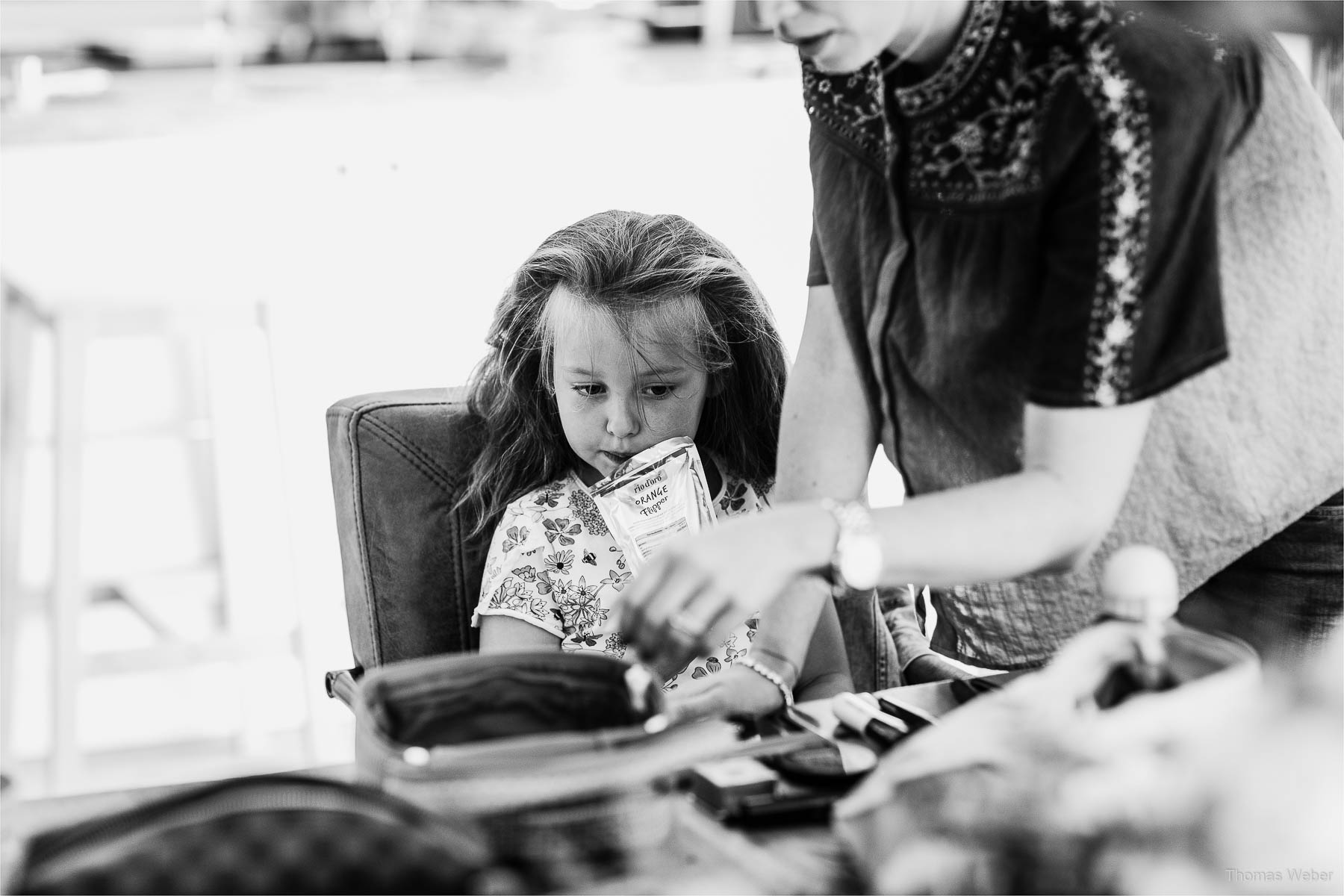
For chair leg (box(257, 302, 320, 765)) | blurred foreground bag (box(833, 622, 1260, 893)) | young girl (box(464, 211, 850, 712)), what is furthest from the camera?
chair leg (box(257, 302, 320, 765))

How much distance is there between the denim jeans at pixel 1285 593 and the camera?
3.72ft

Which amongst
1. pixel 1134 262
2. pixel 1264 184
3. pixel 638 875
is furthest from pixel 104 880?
pixel 1264 184

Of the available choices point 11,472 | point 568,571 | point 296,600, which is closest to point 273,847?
point 568,571

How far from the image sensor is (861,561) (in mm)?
880

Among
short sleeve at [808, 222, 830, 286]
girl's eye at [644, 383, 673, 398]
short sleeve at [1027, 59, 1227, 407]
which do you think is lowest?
short sleeve at [1027, 59, 1227, 407]

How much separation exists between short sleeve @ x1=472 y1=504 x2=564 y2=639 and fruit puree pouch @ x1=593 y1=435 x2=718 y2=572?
0.15 meters

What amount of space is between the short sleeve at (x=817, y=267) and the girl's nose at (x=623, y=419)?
0.40 metres

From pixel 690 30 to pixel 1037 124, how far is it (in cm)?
321

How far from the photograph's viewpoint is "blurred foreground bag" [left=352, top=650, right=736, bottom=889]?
75 cm

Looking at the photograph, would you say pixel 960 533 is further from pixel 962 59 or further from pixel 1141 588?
pixel 962 59

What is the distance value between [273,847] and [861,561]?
40 centimetres

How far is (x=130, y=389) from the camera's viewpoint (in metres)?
3.29

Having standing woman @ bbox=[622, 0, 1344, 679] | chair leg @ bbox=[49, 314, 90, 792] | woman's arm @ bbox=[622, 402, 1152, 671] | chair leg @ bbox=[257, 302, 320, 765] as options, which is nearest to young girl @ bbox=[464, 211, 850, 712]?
standing woman @ bbox=[622, 0, 1344, 679]

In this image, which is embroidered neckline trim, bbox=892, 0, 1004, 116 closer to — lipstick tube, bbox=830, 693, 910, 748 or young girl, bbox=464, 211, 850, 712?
lipstick tube, bbox=830, 693, 910, 748
